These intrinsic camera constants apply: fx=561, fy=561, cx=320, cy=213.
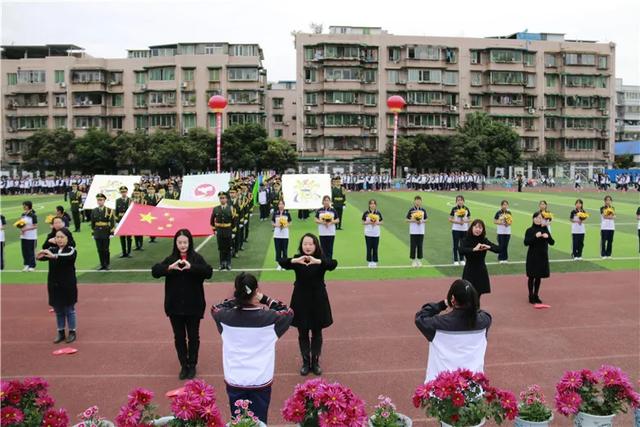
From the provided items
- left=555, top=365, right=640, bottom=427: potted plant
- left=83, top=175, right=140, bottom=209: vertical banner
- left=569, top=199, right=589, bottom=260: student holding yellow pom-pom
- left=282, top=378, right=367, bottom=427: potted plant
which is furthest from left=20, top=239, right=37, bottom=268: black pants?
left=569, top=199, right=589, bottom=260: student holding yellow pom-pom

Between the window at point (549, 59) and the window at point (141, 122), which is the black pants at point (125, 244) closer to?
the window at point (141, 122)

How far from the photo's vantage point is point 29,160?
2484 inches

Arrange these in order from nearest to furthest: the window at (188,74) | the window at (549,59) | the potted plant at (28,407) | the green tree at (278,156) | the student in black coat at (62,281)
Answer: the potted plant at (28,407), the student in black coat at (62,281), the green tree at (278,156), the window at (188,74), the window at (549,59)

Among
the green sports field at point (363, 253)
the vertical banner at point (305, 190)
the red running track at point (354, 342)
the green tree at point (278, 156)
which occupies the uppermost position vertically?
the green tree at point (278, 156)

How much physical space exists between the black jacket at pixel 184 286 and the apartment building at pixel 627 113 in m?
101

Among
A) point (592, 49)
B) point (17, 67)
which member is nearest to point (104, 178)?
point (17, 67)

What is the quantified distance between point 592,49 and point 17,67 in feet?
237

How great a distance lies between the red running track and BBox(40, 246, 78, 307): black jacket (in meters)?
0.72

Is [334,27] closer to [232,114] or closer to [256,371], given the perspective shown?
[232,114]

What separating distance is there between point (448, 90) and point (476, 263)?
62.3 meters

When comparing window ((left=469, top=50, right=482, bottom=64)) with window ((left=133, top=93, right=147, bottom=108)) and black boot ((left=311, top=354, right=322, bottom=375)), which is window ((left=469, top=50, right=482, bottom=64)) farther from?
black boot ((left=311, top=354, right=322, bottom=375))

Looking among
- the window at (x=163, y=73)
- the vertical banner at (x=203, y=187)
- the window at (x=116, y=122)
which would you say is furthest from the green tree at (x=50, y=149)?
the vertical banner at (x=203, y=187)

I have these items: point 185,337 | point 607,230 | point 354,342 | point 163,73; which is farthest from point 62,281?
point 163,73

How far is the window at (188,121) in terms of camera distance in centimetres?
6719
